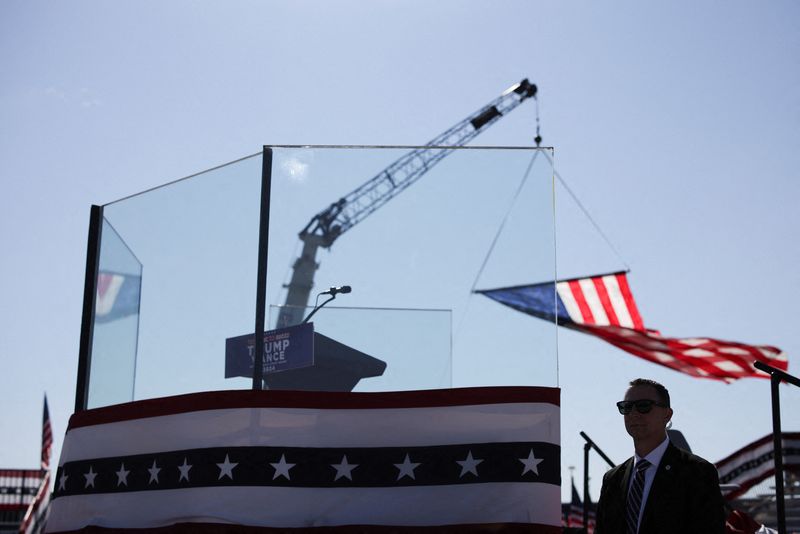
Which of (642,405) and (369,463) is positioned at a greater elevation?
(642,405)

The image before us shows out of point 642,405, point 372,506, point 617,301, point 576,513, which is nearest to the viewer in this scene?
point 642,405

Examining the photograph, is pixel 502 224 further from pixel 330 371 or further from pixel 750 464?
pixel 750 464

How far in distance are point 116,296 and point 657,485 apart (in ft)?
11.3

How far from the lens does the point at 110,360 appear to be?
543cm

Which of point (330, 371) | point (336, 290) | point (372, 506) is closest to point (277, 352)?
point (330, 371)

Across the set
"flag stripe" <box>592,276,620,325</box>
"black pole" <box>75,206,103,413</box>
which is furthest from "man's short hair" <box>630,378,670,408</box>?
"flag stripe" <box>592,276,620,325</box>

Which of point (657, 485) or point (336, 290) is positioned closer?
point (657, 485)

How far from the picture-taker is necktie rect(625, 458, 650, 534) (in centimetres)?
323

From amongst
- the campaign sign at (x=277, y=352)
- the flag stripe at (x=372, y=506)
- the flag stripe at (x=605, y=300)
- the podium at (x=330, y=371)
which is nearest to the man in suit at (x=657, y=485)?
the flag stripe at (x=372, y=506)

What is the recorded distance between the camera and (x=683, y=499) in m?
3.12

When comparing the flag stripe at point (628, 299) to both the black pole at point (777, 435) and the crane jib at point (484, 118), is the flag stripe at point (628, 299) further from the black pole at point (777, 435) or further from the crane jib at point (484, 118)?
the crane jib at point (484, 118)

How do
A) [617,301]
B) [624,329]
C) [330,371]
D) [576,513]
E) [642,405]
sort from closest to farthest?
[642,405], [330,371], [624,329], [617,301], [576,513]

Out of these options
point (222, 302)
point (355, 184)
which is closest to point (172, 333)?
point (222, 302)

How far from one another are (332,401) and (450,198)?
47.1 inches
